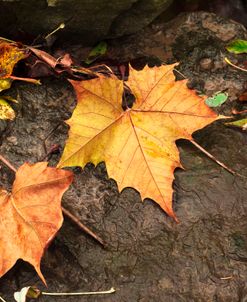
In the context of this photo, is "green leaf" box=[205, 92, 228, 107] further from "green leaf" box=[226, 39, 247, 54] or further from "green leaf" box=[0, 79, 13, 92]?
"green leaf" box=[0, 79, 13, 92]

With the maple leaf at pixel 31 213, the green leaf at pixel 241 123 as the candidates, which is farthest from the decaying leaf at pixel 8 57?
the green leaf at pixel 241 123

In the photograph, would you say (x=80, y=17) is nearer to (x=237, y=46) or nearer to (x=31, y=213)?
(x=237, y=46)

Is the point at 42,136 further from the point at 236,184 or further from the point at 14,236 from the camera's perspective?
the point at 236,184

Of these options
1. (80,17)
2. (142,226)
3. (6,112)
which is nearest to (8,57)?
(6,112)

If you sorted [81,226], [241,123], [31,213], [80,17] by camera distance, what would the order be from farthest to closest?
[80,17], [241,123], [81,226], [31,213]

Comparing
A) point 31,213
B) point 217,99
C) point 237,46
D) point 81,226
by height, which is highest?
point 237,46

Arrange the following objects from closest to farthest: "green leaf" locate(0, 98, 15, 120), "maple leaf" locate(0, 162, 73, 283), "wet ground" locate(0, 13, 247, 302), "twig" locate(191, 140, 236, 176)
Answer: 1. "maple leaf" locate(0, 162, 73, 283)
2. "wet ground" locate(0, 13, 247, 302)
3. "twig" locate(191, 140, 236, 176)
4. "green leaf" locate(0, 98, 15, 120)

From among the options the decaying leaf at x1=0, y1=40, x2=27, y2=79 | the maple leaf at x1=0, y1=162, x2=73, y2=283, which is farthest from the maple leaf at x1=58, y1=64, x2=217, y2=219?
the decaying leaf at x1=0, y1=40, x2=27, y2=79
